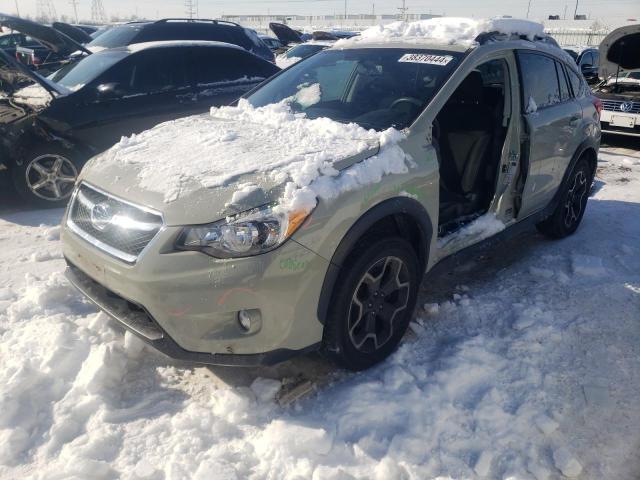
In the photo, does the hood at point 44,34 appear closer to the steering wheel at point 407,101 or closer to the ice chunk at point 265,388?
the steering wheel at point 407,101

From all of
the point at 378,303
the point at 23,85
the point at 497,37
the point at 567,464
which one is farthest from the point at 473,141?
the point at 23,85

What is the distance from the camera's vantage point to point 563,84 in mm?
4594

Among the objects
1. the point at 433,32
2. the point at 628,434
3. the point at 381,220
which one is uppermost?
the point at 433,32

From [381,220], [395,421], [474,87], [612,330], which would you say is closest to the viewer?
[395,421]

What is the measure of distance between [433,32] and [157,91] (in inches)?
149

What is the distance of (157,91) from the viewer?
250 inches

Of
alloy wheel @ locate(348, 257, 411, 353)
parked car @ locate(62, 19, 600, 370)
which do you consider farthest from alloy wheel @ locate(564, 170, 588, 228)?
alloy wheel @ locate(348, 257, 411, 353)

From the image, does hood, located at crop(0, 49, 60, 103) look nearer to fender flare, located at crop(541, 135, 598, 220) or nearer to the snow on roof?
the snow on roof

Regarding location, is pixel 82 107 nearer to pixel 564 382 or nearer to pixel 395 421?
pixel 395 421

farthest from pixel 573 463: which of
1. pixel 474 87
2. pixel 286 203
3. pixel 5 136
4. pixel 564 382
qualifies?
pixel 5 136

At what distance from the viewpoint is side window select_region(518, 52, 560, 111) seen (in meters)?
3.94

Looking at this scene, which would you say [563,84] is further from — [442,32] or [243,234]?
[243,234]

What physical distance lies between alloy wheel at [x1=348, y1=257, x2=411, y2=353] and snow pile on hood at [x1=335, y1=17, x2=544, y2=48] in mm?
1667

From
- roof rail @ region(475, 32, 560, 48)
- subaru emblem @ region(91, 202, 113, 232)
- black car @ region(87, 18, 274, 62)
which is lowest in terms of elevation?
subaru emblem @ region(91, 202, 113, 232)
